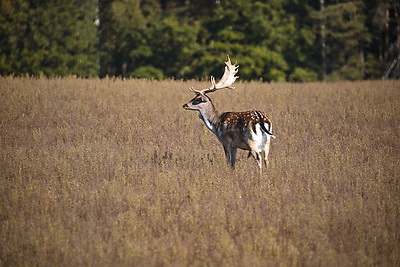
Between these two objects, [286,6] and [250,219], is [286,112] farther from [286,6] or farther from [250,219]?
[286,6]

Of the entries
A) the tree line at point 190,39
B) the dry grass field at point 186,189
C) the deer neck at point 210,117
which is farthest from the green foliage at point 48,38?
the deer neck at point 210,117

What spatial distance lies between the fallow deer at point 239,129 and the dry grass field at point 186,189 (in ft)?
1.23

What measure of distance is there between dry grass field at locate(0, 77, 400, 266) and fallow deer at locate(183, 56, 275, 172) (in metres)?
0.37

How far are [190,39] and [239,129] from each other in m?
25.7

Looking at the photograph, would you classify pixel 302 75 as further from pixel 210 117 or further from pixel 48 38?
pixel 210 117

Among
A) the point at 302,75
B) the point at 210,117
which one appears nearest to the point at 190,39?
the point at 302,75

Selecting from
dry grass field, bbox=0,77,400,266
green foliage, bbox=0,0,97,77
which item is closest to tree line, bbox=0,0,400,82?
green foliage, bbox=0,0,97,77

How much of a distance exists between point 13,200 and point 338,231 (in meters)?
4.57

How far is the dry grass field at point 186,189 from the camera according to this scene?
293 inches

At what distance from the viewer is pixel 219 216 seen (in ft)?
27.6

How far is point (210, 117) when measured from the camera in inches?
476

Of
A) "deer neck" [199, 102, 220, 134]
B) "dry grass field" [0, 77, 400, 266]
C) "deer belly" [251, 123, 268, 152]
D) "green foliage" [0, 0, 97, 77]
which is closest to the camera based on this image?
"dry grass field" [0, 77, 400, 266]

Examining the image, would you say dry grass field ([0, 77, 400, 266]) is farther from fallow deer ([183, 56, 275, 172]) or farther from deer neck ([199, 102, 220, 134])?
deer neck ([199, 102, 220, 134])

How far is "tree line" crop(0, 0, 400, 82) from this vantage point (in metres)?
35.2
